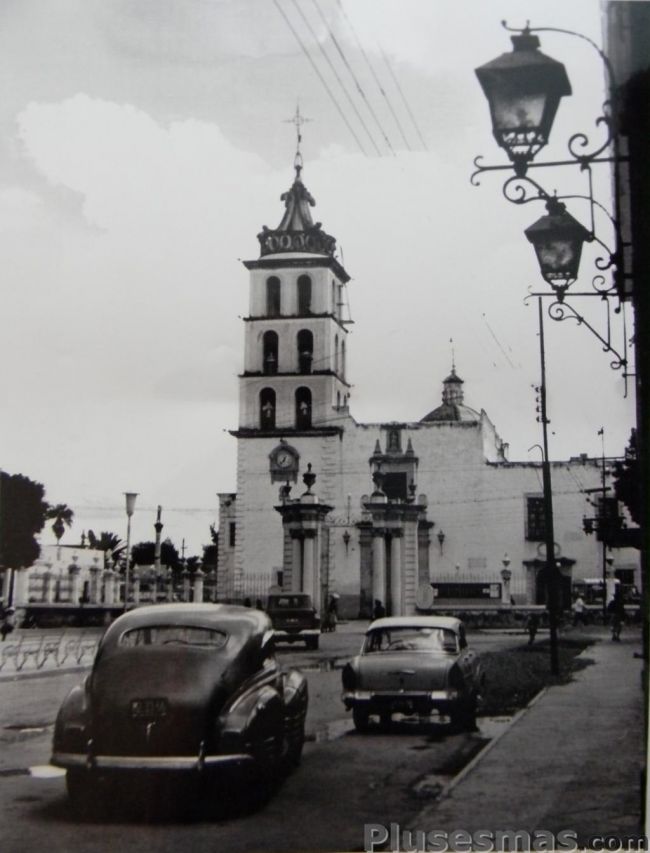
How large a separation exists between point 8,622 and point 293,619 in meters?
1.57

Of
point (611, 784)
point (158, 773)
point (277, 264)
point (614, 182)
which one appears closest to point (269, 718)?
point (158, 773)

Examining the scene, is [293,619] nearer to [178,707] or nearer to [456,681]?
[456,681]

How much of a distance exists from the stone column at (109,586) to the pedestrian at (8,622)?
688 mm

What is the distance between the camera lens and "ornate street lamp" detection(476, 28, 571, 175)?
3.89m

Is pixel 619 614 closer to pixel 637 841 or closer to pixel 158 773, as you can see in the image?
pixel 637 841

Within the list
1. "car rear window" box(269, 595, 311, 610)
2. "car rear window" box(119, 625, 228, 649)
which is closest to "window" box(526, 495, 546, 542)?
"car rear window" box(269, 595, 311, 610)

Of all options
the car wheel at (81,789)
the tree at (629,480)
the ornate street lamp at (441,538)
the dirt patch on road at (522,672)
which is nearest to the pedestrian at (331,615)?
the ornate street lamp at (441,538)

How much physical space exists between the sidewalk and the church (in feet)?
2.45

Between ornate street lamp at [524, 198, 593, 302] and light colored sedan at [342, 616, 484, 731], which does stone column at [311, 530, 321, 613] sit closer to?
light colored sedan at [342, 616, 484, 731]

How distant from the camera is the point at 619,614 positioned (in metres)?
5.68

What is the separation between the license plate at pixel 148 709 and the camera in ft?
14.8

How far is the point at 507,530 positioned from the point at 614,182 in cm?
213

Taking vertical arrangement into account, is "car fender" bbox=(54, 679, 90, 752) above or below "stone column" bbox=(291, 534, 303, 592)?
below

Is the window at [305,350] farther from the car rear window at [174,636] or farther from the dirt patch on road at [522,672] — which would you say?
the dirt patch on road at [522,672]
